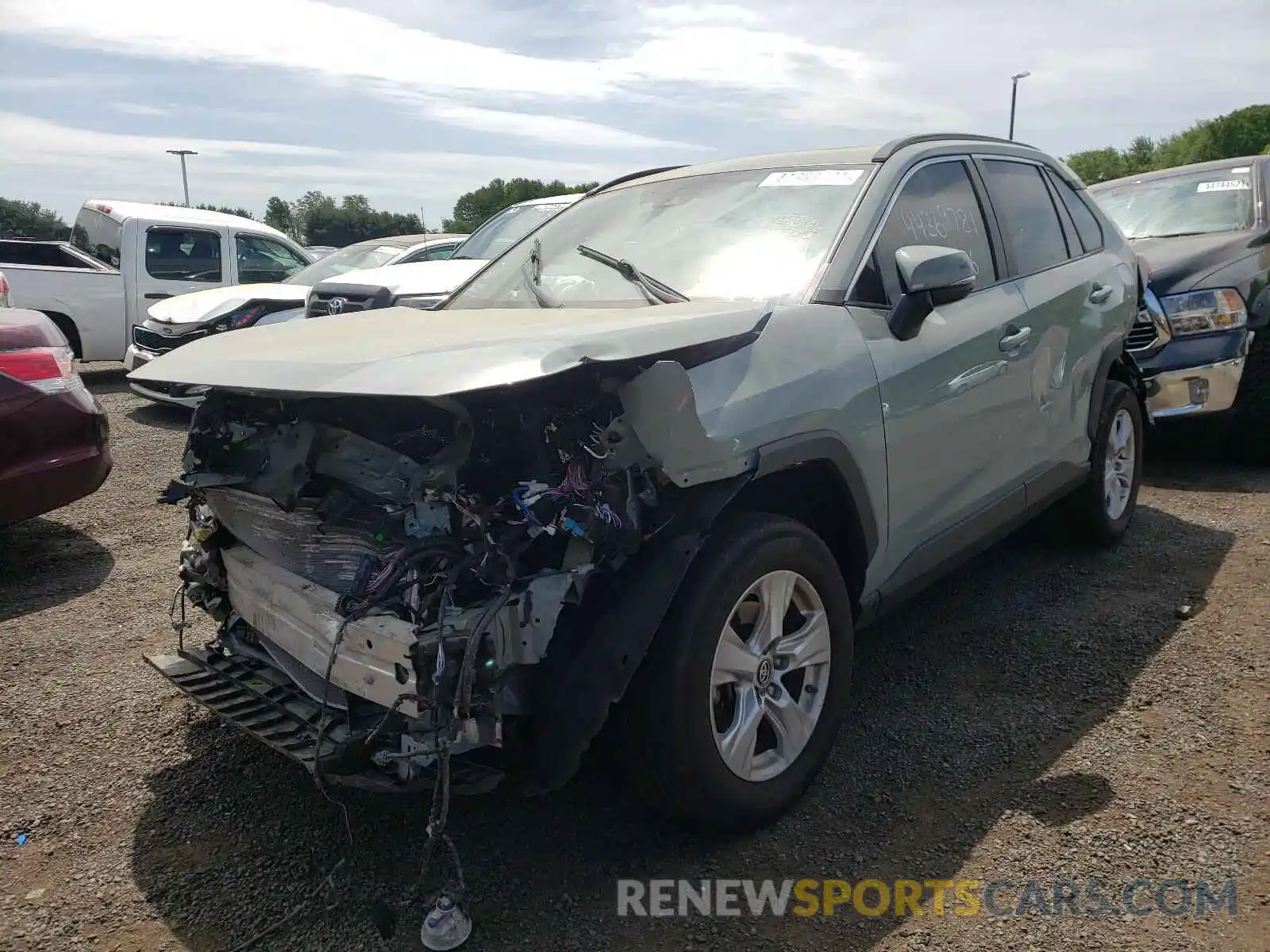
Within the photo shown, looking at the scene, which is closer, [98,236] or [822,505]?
[822,505]

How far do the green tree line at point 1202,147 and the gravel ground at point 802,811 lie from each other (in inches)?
2322

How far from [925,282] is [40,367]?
394cm

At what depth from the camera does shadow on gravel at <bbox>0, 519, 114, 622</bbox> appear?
4383 millimetres

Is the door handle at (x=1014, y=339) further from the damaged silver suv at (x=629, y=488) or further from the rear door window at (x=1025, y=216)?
the rear door window at (x=1025, y=216)

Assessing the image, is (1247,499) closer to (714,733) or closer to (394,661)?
(714,733)

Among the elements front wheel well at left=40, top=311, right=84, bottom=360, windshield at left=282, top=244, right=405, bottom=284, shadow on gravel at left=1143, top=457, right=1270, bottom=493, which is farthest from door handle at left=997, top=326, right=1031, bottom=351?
front wheel well at left=40, top=311, right=84, bottom=360

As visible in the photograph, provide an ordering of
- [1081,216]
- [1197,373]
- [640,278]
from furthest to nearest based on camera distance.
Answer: [1197,373], [1081,216], [640,278]

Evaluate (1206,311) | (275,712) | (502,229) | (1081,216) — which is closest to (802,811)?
(275,712)

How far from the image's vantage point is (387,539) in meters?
2.38

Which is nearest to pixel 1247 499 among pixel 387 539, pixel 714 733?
pixel 714 733

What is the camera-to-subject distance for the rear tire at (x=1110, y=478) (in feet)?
14.6

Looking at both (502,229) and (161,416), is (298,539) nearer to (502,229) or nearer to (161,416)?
(502,229)

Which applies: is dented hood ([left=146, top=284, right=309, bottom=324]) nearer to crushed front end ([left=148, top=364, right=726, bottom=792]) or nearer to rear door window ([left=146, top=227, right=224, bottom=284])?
rear door window ([left=146, top=227, right=224, bottom=284])

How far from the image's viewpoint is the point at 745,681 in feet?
8.26
